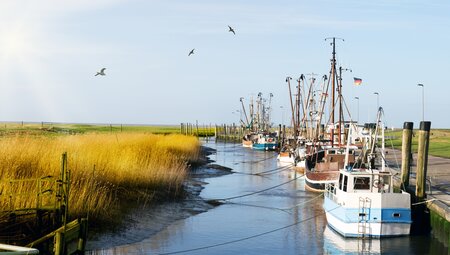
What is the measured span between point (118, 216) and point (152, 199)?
5.31 metres

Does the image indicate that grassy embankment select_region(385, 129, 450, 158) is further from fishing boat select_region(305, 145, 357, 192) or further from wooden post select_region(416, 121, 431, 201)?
wooden post select_region(416, 121, 431, 201)

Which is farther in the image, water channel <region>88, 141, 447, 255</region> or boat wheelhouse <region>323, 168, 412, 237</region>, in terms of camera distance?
boat wheelhouse <region>323, 168, 412, 237</region>

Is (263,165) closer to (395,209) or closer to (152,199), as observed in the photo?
(152,199)

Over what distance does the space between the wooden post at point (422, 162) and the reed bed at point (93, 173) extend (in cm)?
1214

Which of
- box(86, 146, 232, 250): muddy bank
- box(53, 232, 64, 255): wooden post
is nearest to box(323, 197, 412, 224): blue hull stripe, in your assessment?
box(86, 146, 232, 250): muddy bank

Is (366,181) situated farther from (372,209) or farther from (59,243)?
(59,243)

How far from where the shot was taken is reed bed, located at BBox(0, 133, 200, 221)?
18734 mm

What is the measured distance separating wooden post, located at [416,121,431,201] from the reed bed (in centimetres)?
1214

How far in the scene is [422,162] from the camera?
84.1 ft

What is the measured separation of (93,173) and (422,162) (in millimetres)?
13989

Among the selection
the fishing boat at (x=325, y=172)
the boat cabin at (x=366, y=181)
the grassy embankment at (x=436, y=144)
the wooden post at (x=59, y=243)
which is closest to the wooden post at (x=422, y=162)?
the boat cabin at (x=366, y=181)

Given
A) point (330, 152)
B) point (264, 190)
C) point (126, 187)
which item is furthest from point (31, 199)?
point (330, 152)

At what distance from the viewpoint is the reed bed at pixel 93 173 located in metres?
18.7

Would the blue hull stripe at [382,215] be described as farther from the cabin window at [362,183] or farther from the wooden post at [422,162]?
the wooden post at [422,162]
